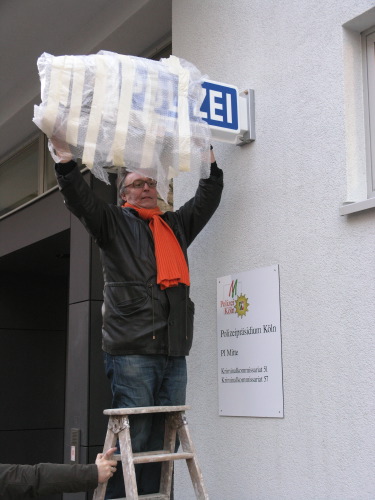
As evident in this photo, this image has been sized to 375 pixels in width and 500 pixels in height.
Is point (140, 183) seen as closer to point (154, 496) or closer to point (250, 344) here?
point (250, 344)

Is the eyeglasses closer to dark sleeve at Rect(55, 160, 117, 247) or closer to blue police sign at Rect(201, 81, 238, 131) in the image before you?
dark sleeve at Rect(55, 160, 117, 247)

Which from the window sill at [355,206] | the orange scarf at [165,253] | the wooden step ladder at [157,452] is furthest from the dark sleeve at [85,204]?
the window sill at [355,206]

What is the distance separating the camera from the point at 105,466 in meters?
3.44

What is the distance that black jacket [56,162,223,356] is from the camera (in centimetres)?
385

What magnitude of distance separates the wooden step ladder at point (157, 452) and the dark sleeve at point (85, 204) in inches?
38.3

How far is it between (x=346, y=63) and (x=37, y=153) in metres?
5.12

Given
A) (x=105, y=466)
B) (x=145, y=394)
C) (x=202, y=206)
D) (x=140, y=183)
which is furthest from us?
(x=202, y=206)

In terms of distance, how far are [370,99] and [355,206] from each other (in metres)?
0.65

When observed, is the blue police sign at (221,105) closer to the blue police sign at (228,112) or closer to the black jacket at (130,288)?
the blue police sign at (228,112)

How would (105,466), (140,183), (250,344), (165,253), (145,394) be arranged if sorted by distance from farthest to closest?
1. (140,183)
2. (250,344)
3. (165,253)
4. (145,394)
5. (105,466)

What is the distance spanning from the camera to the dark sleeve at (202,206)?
437 centimetres

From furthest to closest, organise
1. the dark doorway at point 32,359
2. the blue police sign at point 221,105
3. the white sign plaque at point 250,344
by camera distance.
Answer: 1. the dark doorway at point 32,359
2. the blue police sign at point 221,105
3. the white sign plaque at point 250,344

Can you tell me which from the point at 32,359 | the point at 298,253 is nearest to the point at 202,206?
the point at 298,253

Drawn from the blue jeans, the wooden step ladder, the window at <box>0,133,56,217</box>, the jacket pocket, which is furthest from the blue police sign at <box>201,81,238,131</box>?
the window at <box>0,133,56,217</box>
